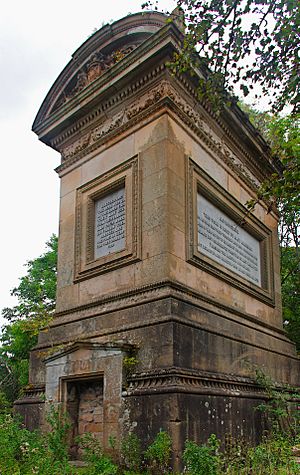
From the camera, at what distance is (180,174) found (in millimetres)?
9125

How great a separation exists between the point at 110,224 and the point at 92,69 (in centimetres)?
373

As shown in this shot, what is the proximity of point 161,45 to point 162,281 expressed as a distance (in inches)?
168

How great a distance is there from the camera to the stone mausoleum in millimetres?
7641

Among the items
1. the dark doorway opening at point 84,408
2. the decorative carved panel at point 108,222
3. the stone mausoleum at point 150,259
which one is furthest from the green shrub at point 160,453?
the decorative carved panel at point 108,222

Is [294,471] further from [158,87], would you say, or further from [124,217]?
[158,87]

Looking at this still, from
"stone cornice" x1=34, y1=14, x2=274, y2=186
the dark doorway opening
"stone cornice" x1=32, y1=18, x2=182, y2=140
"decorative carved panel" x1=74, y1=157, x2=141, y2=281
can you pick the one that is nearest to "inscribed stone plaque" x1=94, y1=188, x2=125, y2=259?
"decorative carved panel" x1=74, y1=157, x2=141, y2=281

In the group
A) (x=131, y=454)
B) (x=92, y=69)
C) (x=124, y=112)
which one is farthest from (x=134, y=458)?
(x=92, y=69)

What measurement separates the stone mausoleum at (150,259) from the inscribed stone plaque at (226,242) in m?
0.04

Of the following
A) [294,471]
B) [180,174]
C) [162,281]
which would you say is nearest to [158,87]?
[180,174]

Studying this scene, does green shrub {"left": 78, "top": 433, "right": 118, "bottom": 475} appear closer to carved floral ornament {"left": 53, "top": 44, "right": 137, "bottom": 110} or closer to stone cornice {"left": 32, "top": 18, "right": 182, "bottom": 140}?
stone cornice {"left": 32, "top": 18, "right": 182, "bottom": 140}

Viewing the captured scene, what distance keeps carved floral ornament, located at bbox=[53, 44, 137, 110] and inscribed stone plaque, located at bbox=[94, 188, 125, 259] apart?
9.12 ft

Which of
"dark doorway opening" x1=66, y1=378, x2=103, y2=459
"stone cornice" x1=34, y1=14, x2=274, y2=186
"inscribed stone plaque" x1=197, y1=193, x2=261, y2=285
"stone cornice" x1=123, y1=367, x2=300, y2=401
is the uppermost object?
"stone cornice" x1=34, y1=14, x2=274, y2=186

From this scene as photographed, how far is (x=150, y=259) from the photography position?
8570 mm

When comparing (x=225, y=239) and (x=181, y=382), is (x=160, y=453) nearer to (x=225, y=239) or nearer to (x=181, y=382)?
(x=181, y=382)
